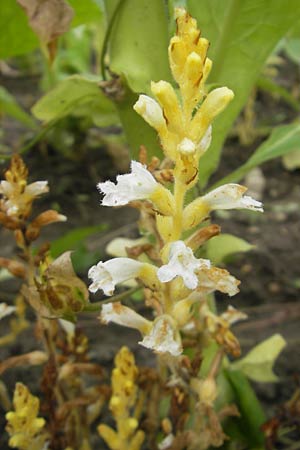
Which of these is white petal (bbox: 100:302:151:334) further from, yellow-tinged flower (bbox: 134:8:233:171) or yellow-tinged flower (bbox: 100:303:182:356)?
yellow-tinged flower (bbox: 134:8:233:171)

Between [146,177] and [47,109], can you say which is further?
[47,109]

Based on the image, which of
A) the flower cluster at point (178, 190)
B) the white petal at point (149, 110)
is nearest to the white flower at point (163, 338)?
the flower cluster at point (178, 190)

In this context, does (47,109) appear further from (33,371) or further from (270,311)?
(270,311)

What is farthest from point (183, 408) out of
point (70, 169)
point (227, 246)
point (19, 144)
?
point (19, 144)

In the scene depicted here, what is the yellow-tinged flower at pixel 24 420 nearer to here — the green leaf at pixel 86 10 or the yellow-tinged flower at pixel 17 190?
the yellow-tinged flower at pixel 17 190

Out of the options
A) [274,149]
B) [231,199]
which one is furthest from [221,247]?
[231,199]

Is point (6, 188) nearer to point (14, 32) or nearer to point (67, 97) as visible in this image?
point (67, 97)
